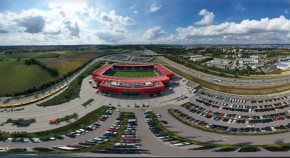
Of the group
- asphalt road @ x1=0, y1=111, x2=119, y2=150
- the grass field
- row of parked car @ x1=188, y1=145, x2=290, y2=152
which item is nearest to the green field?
the grass field

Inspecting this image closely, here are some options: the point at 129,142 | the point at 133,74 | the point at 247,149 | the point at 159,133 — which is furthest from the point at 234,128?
the point at 133,74

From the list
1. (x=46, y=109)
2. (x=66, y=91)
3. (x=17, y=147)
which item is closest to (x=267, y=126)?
(x=17, y=147)

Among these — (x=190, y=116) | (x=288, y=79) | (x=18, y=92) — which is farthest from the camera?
(x=288, y=79)

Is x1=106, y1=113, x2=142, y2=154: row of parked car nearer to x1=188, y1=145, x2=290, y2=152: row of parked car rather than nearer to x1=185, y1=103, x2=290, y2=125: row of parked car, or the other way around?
x1=188, y1=145, x2=290, y2=152: row of parked car

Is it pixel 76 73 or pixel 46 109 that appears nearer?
pixel 46 109

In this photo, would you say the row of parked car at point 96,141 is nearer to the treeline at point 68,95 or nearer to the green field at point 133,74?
the treeline at point 68,95

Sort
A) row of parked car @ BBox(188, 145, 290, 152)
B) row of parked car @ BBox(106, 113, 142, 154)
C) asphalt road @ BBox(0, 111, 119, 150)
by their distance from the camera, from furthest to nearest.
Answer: asphalt road @ BBox(0, 111, 119, 150) → row of parked car @ BBox(106, 113, 142, 154) → row of parked car @ BBox(188, 145, 290, 152)

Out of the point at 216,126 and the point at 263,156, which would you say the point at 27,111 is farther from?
the point at 263,156

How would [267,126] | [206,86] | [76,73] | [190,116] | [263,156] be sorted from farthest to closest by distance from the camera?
[76,73], [206,86], [190,116], [267,126], [263,156]

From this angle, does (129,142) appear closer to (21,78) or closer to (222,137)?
(222,137)
